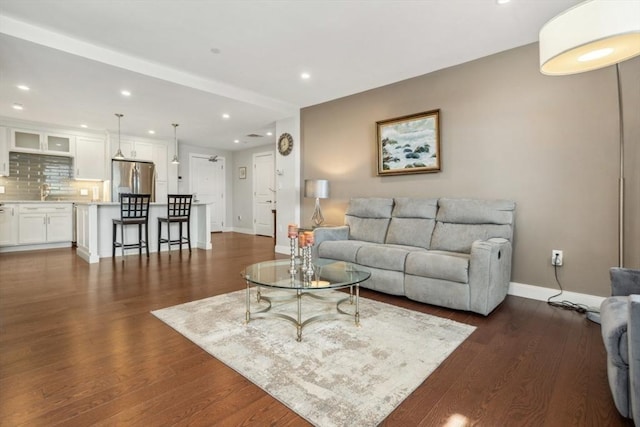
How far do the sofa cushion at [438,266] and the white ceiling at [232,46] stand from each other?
2.04m

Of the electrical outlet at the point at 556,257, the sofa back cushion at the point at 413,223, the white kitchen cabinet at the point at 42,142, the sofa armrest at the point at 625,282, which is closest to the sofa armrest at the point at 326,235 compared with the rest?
the sofa back cushion at the point at 413,223

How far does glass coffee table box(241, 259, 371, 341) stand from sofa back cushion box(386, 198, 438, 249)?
1.02m

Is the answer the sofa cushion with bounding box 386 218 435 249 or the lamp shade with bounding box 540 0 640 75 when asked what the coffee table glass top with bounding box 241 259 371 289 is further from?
the lamp shade with bounding box 540 0 640 75

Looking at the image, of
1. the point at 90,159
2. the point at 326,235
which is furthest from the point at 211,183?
the point at 326,235

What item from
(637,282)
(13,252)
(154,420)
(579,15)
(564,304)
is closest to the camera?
(154,420)

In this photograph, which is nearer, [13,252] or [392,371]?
[392,371]

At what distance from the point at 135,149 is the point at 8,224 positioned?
8.29 ft

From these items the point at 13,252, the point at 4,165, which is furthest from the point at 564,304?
the point at 4,165

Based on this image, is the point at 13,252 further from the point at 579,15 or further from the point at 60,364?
the point at 579,15

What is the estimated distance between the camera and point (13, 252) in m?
5.48

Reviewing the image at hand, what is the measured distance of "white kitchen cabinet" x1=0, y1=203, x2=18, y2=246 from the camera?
5402 millimetres

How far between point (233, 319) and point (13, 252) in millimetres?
5573

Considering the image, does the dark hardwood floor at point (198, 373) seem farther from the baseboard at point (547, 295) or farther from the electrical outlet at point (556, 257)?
the electrical outlet at point (556, 257)

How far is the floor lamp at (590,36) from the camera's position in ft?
4.51
